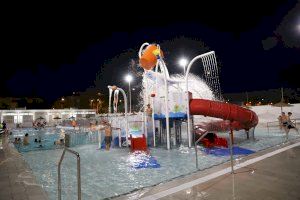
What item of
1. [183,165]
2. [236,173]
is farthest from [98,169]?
[236,173]

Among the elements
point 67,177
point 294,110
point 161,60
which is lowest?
point 67,177

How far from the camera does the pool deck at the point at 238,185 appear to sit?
5751 mm

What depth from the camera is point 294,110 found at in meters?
31.8

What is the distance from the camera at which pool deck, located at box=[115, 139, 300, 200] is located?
226 inches

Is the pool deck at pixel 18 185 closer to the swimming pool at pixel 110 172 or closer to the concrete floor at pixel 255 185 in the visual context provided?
the swimming pool at pixel 110 172

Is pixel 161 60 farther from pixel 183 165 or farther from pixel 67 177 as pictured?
pixel 67 177

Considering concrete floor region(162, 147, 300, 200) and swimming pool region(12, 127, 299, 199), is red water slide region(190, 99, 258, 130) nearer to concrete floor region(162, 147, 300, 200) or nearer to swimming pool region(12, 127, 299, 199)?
swimming pool region(12, 127, 299, 199)

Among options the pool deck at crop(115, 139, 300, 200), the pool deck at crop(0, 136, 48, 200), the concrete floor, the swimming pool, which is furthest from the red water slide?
the pool deck at crop(0, 136, 48, 200)

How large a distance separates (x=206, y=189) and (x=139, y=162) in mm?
5184

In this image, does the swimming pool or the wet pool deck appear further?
the swimming pool

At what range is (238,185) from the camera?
6.42m


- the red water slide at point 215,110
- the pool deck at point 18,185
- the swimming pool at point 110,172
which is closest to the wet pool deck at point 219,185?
the pool deck at point 18,185

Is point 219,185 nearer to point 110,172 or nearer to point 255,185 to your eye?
point 255,185

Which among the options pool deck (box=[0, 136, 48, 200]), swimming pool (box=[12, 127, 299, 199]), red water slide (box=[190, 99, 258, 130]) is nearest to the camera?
pool deck (box=[0, 136, 48, 200])
